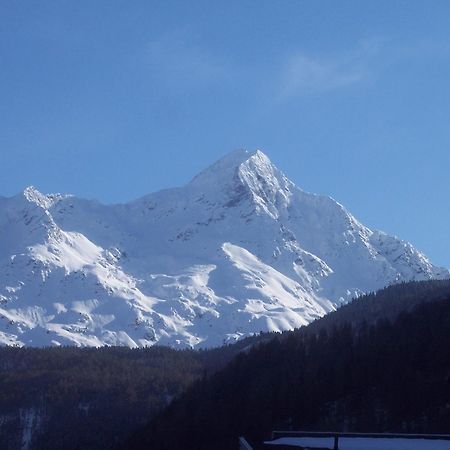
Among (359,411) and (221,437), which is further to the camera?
(221,437)

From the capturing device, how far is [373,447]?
58344 millimetres

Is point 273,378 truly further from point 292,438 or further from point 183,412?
point 292,438

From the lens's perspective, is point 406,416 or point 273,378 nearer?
point 406,416

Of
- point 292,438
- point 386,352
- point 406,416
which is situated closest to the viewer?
point 292,438

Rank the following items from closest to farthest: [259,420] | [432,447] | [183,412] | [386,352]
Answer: [432,447], [259,420], [386,352], [183,412]

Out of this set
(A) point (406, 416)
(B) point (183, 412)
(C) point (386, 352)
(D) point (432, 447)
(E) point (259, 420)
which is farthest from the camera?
(B) point (183, 412)

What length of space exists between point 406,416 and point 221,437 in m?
32.8

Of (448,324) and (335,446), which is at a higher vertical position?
(448,324)

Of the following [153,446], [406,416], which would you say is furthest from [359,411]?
[153,446]

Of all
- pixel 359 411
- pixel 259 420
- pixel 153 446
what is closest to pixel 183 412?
pixel 153 446

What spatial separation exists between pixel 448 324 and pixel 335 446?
134613 mm

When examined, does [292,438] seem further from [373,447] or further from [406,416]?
[406,416]

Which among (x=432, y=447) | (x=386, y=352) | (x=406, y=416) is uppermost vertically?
(x=386, y=352)

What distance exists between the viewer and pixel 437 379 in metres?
167
